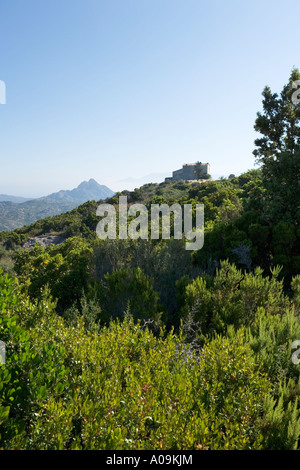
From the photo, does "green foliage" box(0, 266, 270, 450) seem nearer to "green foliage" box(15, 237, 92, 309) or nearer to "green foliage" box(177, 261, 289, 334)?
"green foliage" box(177, 261, 289, 334)

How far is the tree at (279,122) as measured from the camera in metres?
13.7

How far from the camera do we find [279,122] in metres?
14.3

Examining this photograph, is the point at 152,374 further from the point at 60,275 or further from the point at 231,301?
the point at 60,275

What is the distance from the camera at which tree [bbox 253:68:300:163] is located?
1367cm

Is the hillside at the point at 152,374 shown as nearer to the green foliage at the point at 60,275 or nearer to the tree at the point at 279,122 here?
the green foliage at the point at 60,275

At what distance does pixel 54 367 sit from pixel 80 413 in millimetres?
635

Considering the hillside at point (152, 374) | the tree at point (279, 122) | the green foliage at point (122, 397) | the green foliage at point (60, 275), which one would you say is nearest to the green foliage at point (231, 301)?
the hillside at point (152, 374)

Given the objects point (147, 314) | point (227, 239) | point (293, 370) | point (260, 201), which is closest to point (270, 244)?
point (227, 239)

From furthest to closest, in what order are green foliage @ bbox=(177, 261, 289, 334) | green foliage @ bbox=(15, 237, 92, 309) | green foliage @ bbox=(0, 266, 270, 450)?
green foliage @ bbox=(15, 237, 92, 309)
green foliage @ bbox=(177, 261, 289, 334)
green foliage @ bbox=(0, 266, 270, 450)

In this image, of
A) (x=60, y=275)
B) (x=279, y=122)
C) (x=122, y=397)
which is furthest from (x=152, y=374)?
(x=279, y=122)

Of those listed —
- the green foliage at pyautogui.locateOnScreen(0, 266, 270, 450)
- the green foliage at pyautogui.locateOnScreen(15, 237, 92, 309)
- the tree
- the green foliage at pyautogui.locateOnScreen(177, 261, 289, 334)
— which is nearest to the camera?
the green foliage at pyautogui.locateOnScreen(0, 266, 270, 450)

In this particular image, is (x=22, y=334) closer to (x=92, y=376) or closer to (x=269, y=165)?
(x=92, y=376)

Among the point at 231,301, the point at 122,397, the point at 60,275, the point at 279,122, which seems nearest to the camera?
the point at 122,397

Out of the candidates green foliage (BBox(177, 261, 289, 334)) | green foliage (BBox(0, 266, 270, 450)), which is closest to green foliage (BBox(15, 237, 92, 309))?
green foliage (BBox(177, 261, 289, 334))
